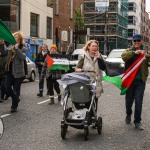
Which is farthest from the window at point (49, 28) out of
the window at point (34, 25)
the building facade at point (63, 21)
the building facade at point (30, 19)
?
the window at point (34, 25)

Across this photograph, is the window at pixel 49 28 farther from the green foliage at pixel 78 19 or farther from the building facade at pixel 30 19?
the green foliage at pixel 78 19

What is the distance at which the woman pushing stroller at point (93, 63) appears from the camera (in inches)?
301

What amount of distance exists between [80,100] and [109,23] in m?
87.0

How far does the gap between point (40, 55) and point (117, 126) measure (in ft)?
22.5

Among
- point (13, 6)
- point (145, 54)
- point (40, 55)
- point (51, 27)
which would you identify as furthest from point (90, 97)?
point (51, 27)

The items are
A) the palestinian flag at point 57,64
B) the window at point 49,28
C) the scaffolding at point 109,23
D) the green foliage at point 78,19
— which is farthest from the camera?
the scaffolding at point 109,23

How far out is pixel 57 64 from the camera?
12.1 metres

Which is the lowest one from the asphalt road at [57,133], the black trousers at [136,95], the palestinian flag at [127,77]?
the asphalt road at [57,133]

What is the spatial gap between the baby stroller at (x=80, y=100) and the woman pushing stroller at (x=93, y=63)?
420 millimetres

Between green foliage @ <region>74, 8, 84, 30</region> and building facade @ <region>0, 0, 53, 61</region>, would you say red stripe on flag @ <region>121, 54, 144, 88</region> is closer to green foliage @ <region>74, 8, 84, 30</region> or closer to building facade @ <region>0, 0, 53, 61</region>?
building facade @ <region>0, 0, 53, 61</region>

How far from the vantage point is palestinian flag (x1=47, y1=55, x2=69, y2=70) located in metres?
12.1

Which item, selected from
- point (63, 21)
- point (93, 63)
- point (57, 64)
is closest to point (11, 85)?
point (57, 64)

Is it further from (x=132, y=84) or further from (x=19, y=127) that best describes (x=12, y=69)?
(x=132, y=84)

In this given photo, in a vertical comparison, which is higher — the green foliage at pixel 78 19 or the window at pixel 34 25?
the green foliage at pixel 78 19
